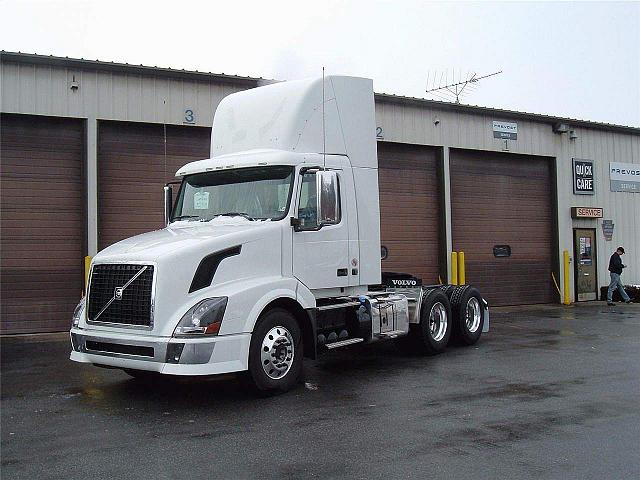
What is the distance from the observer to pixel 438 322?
36.6 ft

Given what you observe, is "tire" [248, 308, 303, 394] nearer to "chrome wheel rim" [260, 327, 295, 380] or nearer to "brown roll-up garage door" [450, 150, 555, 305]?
"chrome wheel rim" [260, 327, 295, 380]

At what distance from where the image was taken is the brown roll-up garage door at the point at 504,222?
19.6 m

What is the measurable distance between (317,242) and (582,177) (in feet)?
52.2

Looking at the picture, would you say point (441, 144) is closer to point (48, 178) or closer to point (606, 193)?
point (606, 193)

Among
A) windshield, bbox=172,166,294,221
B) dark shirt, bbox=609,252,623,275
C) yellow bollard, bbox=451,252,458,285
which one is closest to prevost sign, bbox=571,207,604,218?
dark shirt, bbox=609,252,623,275

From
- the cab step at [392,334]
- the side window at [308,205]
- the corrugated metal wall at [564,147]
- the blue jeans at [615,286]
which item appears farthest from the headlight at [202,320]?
the blue jeans at [615,286]

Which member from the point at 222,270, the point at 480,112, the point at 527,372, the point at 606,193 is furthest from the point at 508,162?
the point at 222,270

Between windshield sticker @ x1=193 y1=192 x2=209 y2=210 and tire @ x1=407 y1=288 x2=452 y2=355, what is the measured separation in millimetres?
3888

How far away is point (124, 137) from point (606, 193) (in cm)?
1569

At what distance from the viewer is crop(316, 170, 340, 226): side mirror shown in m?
8.12

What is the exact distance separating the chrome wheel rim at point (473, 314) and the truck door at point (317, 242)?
3.48 meters

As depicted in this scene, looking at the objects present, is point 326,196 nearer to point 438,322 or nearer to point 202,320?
point 202,320

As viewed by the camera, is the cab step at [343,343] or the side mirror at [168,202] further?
the side mirror at [168,202]

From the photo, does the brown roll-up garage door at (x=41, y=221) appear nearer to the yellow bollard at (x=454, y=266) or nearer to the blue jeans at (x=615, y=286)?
the yellow bollard at (x=454, y=266)
